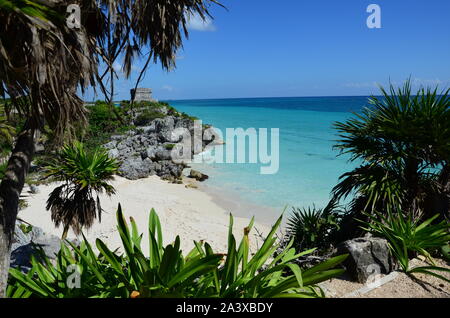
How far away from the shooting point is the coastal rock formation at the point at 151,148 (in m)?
18.1

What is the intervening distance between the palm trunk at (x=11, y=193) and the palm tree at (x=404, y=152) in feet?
13.9

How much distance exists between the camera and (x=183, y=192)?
16.1 metres

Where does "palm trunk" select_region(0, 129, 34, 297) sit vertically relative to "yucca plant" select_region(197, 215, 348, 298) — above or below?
above

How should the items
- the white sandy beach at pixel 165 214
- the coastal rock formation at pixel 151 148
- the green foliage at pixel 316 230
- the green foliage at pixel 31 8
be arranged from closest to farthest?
the green foliage at pixel 31 8
the green foliage at pixel 316 230
the white sandy beach at pixel 165 214
the coastal rock formation at pixel 151 148

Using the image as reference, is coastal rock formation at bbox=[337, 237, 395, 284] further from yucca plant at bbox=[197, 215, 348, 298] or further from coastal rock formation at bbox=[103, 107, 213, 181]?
coastal rock formation at bbox=[103, 107, 213, 181]

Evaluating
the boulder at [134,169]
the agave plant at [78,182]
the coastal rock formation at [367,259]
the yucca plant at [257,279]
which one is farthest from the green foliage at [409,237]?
the boulder at [134,169]

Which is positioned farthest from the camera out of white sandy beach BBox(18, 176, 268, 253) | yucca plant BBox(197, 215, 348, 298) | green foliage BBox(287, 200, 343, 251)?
white sandy beach BBox(18, 176, 268, 253)

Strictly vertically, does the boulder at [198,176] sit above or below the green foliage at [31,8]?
below

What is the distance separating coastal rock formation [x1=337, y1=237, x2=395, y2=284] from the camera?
4.04 m

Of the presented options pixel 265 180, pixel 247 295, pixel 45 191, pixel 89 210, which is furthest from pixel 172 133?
pixel 247 295

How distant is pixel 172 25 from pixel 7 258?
2.79m

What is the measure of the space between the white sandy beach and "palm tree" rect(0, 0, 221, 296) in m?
5.47

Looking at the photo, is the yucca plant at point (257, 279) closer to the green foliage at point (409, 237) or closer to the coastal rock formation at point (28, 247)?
the green foliage at point (409, 237)

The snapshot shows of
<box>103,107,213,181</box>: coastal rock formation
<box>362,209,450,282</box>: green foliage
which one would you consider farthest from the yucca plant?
<box>103,107,213,181</box>: coastal rock formation
